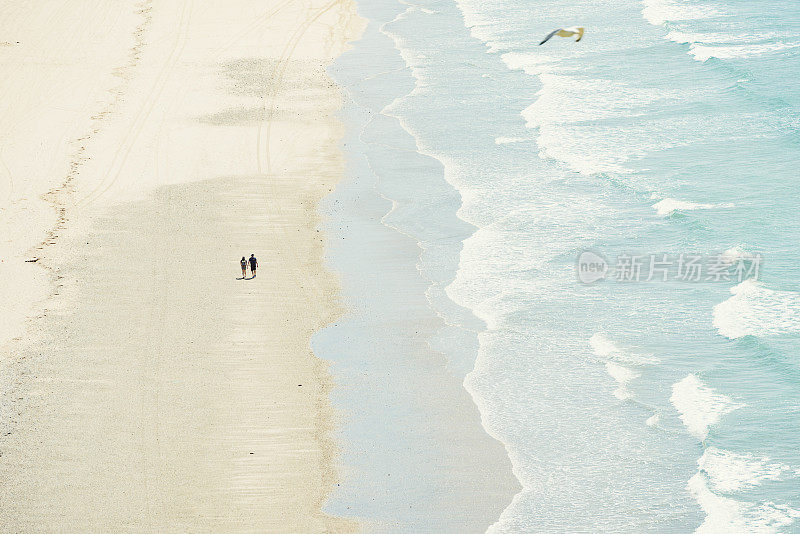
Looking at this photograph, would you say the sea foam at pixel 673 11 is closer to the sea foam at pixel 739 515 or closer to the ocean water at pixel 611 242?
the ocean water at pixel 611 242

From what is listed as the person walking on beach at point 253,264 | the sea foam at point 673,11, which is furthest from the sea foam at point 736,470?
the sea foam at point 673,11

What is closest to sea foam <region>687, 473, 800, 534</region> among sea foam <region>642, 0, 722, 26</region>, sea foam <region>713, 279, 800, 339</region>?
sea foam <region>713, 279, 800, 339</region>

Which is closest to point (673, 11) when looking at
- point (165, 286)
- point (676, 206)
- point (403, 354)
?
point (676, 206)

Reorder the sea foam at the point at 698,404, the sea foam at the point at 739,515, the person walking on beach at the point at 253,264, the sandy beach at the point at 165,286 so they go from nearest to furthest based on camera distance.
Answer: the sea foam at the point at 739,515
the sandy beach at the point at 165,286
the sea foam at the point at 698,404
the person walking on beach at the point at 253,264

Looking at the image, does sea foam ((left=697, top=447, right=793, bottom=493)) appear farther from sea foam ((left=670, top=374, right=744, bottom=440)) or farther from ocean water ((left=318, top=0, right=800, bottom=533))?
sea foam ((left=670, top=374, right=744, bottom=440))

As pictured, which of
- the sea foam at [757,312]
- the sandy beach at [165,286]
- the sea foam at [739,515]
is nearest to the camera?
the sea foam at [739,515]

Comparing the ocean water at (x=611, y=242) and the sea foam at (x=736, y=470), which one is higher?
the sea foam at (x=736, y=470)

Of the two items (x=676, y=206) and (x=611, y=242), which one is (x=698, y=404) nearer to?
(x=611, y=242)
